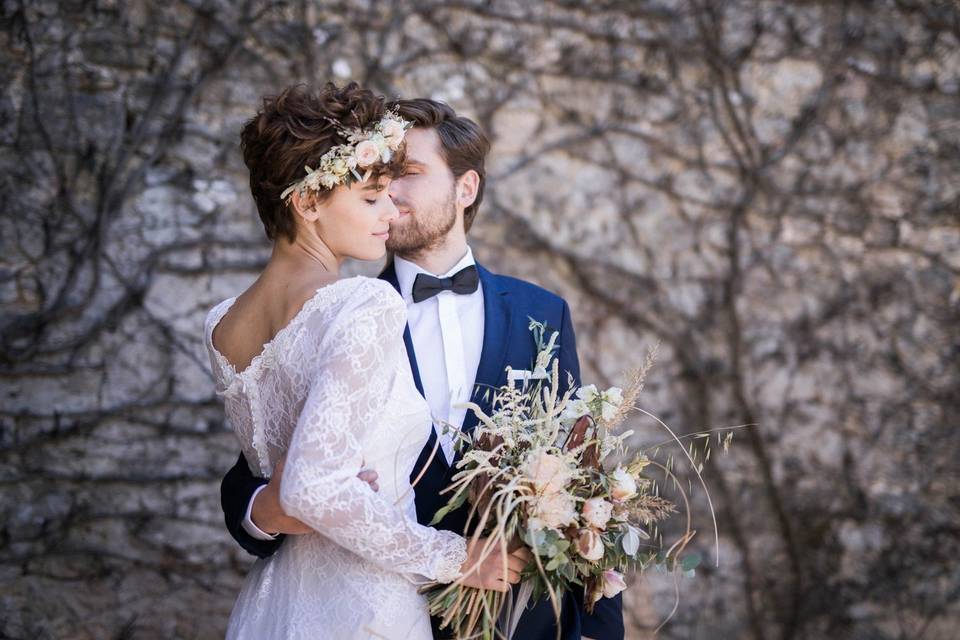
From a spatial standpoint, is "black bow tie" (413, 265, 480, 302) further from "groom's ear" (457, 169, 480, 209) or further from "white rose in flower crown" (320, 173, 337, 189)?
"white rose in flower crown" (320, 173, 337, 189)

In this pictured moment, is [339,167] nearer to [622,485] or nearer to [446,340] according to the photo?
[446,340]

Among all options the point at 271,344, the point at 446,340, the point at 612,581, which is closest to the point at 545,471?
the point at 612,581

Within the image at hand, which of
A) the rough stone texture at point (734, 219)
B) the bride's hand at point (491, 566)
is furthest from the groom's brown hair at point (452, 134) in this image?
the rough stone texture at point (734, 219)

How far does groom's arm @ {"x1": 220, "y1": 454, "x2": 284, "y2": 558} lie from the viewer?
1964mm

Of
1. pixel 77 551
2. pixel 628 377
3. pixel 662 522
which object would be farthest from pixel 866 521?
pixel 77 551

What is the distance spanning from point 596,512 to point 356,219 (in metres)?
0.77

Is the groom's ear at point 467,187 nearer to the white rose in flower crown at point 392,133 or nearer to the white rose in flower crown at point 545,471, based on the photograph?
the white rose in flower crown at point 392,133

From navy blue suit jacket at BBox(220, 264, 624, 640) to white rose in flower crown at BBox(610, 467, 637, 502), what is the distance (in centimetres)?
38

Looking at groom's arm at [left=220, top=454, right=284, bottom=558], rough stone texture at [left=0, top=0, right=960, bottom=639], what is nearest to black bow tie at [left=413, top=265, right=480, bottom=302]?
groom's arm at [left=220, top=454, right=284, bottom=558]

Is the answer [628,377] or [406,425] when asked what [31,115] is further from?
[628,377]

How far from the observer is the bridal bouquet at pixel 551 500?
5.87 feet

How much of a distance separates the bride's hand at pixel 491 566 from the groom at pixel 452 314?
241mm

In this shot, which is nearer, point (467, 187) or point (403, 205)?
point (403, 205)

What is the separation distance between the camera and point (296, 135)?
188 centimetres
